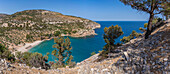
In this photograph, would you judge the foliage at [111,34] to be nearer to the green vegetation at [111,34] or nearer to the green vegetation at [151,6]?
the green vegetation at [111,34]

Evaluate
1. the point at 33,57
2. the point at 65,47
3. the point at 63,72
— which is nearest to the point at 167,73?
the point at 63,72

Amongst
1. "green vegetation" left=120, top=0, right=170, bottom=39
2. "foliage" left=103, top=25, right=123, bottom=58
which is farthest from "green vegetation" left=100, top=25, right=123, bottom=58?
"green vegetation" left=120, top=0, right=170, bottom=39

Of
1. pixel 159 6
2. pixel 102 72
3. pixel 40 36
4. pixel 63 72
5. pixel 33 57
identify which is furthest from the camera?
pixel 40 36

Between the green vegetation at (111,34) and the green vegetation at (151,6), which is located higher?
the green vegetation at (151,6)

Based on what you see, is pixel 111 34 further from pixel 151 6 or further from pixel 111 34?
pixel 151 6

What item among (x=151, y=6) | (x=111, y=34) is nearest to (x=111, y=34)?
(x=111, y=34)

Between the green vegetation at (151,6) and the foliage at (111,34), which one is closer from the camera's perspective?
the green vegetation at (151,6)

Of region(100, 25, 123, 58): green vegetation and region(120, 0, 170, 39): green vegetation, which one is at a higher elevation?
region(120, 0, 170, 39): green vegetation

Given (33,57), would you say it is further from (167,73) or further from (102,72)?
(167,73)

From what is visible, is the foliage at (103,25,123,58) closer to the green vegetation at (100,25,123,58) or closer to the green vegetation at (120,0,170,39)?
the green vegetation at (100,25,123,58)

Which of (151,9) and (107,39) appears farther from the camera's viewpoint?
(107,39)

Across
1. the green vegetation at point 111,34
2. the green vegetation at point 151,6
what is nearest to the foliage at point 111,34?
the green vegetation at point 111,34

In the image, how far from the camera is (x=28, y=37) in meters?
93.3

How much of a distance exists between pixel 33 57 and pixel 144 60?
34.7m
